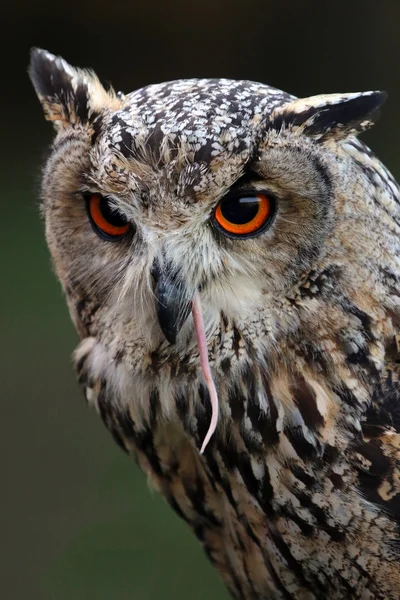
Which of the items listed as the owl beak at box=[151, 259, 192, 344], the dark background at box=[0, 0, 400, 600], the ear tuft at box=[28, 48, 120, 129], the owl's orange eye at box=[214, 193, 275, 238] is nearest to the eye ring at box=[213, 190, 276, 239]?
the owl's orange eye at box=[214, 193, 275, 238]

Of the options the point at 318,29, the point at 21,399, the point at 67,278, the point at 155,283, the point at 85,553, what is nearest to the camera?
the point at 155,283

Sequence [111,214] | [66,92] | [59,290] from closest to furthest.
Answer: [111,214] < [66,92] < [59,290]

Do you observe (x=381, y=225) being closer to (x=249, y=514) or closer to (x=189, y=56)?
(x=249, y=514)

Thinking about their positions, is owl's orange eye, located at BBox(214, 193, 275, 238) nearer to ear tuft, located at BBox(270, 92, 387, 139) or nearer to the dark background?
ear tuft, located at BBox(270, 92, 387, 139)

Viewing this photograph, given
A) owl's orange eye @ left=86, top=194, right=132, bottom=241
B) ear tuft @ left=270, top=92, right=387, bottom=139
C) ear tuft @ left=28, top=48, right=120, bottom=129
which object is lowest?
owl's orange eye @ left=86, top=194, right=132, bottom=241

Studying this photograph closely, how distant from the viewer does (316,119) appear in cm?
145

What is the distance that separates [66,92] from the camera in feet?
5.45

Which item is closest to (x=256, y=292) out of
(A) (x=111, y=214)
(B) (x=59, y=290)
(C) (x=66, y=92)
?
(A) (x=111, y=214)

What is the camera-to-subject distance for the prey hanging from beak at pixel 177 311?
4.70 feet

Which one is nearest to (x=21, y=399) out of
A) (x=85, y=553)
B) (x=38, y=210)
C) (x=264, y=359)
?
(x=85, y=553)

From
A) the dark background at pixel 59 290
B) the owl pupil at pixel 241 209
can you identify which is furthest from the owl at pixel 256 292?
the dark background at pixel 59 290

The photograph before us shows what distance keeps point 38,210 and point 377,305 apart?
723 millimetres

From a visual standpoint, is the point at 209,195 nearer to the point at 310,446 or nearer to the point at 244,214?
the point at 244,214

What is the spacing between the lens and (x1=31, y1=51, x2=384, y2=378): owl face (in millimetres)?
1396
